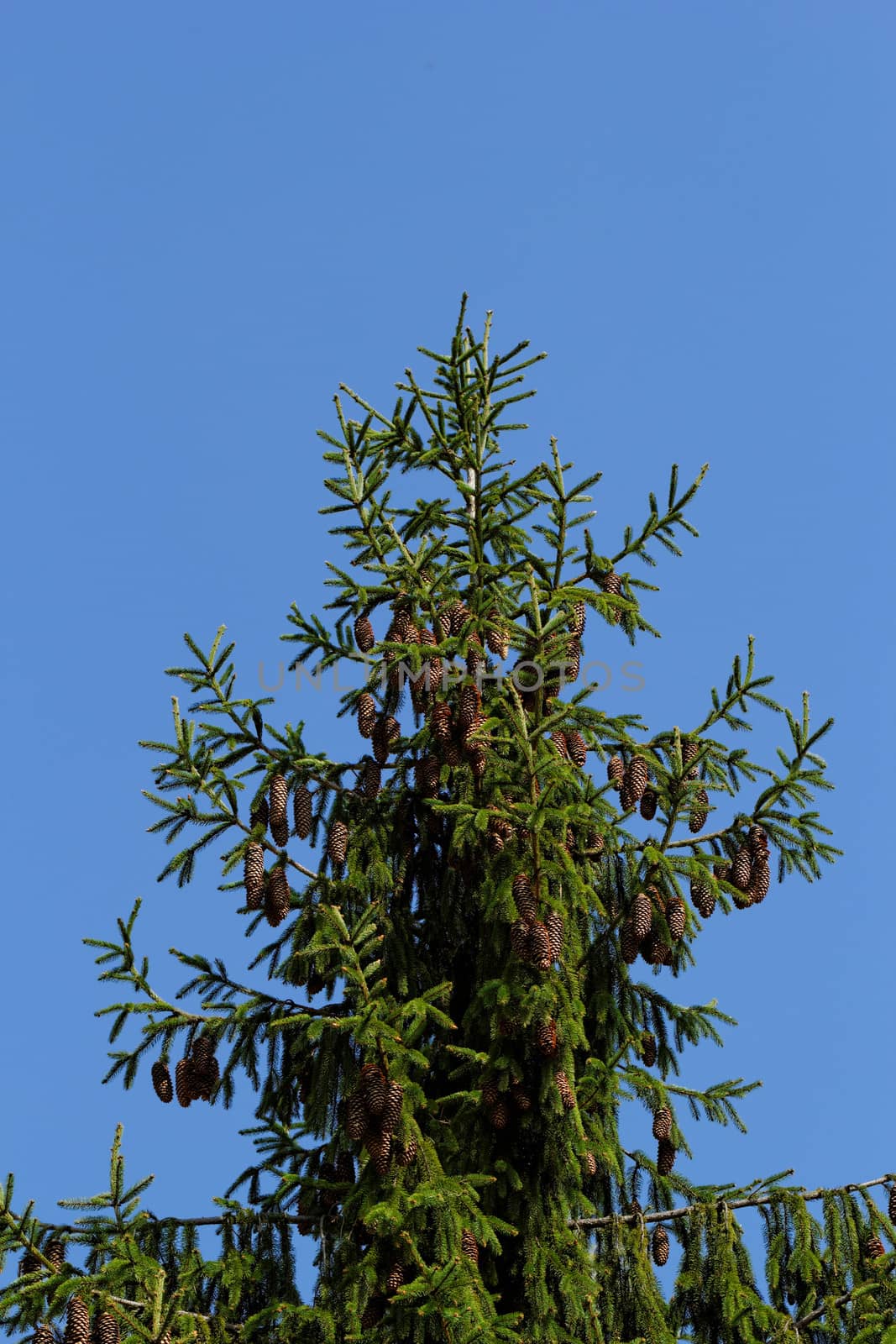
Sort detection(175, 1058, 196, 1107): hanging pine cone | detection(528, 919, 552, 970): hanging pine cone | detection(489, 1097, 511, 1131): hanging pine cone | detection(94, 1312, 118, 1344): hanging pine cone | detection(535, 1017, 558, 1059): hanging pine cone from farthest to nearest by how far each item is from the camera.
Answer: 1. detection(175, 1058, 196, 1107): hanging pine cone
2. detection(489, 1097, 511, 1131): hanging pine cone
3. detection(535, 1017, 558, 1059): hanging pine cone
4. detection(528, 919, 552, 970): hanging pine cone
5. detection(94, 1312, 118, 1344): hanging pine cone

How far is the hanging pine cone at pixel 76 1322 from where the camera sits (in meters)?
7.50

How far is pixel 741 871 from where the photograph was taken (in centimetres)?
927

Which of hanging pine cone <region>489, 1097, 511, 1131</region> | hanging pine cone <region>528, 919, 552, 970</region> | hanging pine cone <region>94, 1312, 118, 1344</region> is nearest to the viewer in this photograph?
hanging pine cone <region>94, 1312, 118, 1344</region>

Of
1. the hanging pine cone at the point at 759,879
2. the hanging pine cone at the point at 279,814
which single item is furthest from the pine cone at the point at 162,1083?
the hanging pine cone at the point at 759,879

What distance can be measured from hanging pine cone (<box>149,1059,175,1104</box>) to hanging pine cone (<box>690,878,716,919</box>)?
3081 mm

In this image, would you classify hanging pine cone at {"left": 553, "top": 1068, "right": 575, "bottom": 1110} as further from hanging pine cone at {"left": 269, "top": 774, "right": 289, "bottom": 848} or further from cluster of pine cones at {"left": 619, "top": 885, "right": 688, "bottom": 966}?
hanging pine cone at {"left": 269, "top": 774, "right": 289, "bottom": 848}

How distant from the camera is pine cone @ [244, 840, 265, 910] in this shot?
8.93 m

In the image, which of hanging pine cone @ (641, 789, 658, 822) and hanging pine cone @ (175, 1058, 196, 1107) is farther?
hanging pine cone @ (641, 789, 658, 822)

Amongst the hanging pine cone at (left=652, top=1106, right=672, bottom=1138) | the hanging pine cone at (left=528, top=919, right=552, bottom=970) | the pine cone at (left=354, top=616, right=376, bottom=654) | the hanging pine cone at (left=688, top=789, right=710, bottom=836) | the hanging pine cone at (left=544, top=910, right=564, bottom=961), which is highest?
the pine cone at (left=354, top=616, right=376, bottom=654)

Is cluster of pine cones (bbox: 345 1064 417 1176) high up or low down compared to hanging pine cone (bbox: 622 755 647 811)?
down

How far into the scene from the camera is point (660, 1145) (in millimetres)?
9328

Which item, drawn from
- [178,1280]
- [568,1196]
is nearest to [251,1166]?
[178,1280]

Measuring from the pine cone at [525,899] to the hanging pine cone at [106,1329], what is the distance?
2675 mm

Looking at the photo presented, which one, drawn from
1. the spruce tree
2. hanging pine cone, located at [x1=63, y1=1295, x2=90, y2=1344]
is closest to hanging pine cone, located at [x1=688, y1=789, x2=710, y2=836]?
the spruce tree
